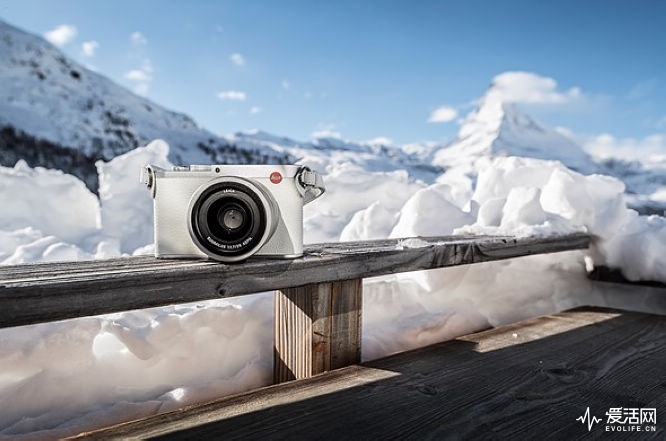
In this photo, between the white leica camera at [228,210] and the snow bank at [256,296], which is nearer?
the white leica camera at [228,210]

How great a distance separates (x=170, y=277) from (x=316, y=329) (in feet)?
1.56

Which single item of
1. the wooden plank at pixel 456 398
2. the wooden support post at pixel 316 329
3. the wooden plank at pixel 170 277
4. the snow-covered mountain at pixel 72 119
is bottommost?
the wooden plank at pixel 456 398

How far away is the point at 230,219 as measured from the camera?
3.91 feet

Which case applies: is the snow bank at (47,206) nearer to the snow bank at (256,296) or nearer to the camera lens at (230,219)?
the snow bank at (256,296)

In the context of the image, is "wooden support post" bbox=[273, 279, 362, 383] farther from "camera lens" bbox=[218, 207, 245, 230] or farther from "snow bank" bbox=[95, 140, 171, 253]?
"snow bank" bbox=[95, 140, 171, 253]

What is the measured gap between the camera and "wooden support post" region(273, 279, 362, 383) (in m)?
1.37

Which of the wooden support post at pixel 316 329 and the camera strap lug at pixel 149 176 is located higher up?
the camera strap lug at pixel 149 176

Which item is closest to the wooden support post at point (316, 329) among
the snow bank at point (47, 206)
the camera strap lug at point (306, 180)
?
the camera strap lug at point (306, 180)

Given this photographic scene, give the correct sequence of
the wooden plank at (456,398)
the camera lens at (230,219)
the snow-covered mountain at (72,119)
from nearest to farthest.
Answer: the wooden plank at (456,398) < the camera lens at (230,219) < the snow-covered mountain at (72,119)

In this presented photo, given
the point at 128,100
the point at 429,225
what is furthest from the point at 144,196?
the point at 128,100

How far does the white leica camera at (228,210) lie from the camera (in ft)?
3.81

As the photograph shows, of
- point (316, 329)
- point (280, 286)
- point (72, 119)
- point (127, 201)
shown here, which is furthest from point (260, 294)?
point (72, 119)

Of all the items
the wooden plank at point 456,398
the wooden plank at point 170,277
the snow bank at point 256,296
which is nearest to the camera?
the wooden plank at point 170,277

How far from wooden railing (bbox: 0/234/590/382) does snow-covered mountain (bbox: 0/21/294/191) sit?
80.2 feet
